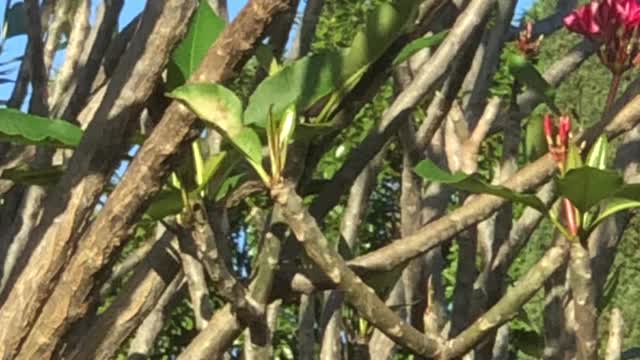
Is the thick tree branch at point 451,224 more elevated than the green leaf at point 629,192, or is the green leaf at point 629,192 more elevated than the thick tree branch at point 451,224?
the thick tree branch at point 451,224

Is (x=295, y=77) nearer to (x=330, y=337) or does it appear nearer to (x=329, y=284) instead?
(x=329, y=284)

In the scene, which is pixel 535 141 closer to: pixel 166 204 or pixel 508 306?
pixel 508 306

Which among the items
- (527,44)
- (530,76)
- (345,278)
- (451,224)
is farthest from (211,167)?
(527,44)

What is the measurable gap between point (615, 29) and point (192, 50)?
47cm

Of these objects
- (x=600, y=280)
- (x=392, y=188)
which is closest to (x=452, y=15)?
(x=600, y=280)

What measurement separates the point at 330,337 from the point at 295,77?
1.83 feet

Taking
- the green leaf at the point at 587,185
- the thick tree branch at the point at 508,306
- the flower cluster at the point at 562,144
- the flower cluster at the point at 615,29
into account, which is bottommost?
the thick tree branch at the point at 508,306

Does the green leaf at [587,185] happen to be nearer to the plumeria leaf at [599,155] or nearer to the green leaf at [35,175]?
the plumeria leaf at [599,155]

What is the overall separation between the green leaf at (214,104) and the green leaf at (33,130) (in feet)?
0.53

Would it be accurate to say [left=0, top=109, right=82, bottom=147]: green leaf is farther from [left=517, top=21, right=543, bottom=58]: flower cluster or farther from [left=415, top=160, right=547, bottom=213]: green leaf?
[left=517, top=21, right=543, bottom=58]: flower cluster

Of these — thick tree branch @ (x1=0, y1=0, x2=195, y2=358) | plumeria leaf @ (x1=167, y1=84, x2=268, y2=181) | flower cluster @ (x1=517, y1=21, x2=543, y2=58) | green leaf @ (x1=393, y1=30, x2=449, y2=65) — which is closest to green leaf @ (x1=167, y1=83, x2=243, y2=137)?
plumeria leaf @ (x1=167, y1=84, x2=268, y2=181)

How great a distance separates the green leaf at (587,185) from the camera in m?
1.37

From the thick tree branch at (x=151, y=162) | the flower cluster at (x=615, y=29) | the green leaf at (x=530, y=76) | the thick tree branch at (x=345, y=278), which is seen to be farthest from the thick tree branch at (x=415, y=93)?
the thick tree branch at (x=151, y=162)

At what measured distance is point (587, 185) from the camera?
1.39 m
